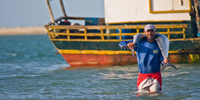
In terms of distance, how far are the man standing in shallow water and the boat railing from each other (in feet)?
19.5

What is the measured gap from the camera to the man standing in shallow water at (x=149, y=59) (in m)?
7.36

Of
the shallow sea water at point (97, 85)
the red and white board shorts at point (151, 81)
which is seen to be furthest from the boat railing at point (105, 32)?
the red and white board shorts at point (151, 81)

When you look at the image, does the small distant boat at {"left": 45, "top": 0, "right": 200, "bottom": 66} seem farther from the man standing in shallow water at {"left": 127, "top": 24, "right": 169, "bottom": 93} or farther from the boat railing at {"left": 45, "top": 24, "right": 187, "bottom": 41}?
the man standing in shallow water at {"left": 127, "top": 24, "right": 169, "bottom": 93}

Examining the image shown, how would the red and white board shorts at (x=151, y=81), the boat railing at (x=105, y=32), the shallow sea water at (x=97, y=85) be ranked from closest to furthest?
the red and white board shorts at (x=151, y=81)
the shallow sea water at (x=97, y=85)
the boat railing at (x=105, y=32)

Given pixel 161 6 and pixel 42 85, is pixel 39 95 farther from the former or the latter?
pixel 161 6

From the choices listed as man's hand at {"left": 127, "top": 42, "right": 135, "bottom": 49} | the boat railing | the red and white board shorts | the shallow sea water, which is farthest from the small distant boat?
man's hand at {"left": 127, "top": 42, "right": 135, "bottom": 49}

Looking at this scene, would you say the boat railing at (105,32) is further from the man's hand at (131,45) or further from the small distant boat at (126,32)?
the man's hand at (131,45)

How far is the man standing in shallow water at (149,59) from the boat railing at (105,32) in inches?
233

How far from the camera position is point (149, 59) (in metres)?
7.41

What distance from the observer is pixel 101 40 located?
1406 centimetres

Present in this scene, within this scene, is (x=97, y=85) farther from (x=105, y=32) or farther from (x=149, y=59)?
(x=105, y=32)

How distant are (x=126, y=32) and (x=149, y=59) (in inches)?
260

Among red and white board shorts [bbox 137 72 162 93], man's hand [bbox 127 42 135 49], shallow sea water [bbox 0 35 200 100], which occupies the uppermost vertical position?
man's hand [bbox 127 42 135 49]

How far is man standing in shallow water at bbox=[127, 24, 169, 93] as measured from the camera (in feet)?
24.1
